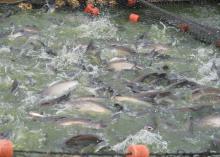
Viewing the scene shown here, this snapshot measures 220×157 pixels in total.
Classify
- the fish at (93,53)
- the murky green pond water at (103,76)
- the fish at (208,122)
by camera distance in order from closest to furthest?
the murky green pond water at (103,76), the fish at (208,122), the fish at (93,53)

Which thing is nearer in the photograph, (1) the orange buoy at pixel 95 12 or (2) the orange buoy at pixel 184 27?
(2) the orange buoy at pixel 184 27

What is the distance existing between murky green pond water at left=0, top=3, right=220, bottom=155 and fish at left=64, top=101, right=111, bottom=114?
2.0 inches

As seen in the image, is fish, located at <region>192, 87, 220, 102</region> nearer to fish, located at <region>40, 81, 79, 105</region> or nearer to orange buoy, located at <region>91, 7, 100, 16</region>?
fish, located at <region>40, 81, 79, 105</region>

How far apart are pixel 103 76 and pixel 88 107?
1.58 meters

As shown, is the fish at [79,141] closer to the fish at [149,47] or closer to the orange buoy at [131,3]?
the fish at [149,47]

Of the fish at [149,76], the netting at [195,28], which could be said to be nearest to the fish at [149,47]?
the netting at [195,28]

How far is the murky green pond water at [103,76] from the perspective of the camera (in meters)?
8.16

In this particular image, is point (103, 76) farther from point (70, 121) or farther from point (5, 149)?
point (5, 149)

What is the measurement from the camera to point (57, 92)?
9.08 metres

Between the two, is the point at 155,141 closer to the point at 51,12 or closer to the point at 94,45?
the point at 94,45

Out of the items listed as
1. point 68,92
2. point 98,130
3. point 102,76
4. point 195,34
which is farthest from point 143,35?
point 98,130

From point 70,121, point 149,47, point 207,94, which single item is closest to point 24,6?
point 149,47

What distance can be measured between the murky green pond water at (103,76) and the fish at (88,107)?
0.05m

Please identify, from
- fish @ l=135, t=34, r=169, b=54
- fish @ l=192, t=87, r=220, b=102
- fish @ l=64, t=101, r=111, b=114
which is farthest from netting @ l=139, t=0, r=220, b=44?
fish @ l=64, t=101, r=111, b=114
